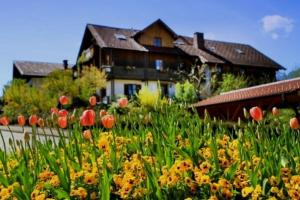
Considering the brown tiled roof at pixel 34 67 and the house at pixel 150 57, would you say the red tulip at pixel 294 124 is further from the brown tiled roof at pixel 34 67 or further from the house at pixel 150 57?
the brown tiled roof at pixel 34 67

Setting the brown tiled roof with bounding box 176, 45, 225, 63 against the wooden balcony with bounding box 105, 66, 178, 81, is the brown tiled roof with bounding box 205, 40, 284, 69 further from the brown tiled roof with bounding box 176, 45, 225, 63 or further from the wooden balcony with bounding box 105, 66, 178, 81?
the wooden balcony with bounding box 105, 66, 178, 81

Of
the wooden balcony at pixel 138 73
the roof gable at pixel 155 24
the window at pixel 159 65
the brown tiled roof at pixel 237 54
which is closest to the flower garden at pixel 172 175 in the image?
the wooden balcony at pixel 138 73

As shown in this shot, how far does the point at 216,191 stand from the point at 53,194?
3.60 feet

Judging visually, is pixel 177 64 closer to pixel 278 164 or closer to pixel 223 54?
pixel 223 54

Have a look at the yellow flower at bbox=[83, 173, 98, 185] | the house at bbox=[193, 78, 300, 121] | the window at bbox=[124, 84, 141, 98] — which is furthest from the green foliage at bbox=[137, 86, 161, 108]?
the window at bbox=[124, 84, 141, 98]

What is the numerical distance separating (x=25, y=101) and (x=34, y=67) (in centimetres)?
1880

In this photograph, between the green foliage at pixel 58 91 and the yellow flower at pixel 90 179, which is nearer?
the yellow flower at pixel 90 179

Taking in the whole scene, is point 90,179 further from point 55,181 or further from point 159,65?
point 159,65

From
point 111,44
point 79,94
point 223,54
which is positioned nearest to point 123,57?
point 111,44

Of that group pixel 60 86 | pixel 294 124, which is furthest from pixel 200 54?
pixel 294 124

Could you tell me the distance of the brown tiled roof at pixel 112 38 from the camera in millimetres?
39625

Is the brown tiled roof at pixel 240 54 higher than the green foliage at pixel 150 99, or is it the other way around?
the brown tiled roof at pixel 240 54

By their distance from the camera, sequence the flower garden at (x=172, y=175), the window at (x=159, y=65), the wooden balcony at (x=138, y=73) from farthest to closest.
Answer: the window at (x=159, y=65)
the wooden balcony at (x=138, y=73)
the flower garden at (x=172, y=175)

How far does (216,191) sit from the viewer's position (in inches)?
105
